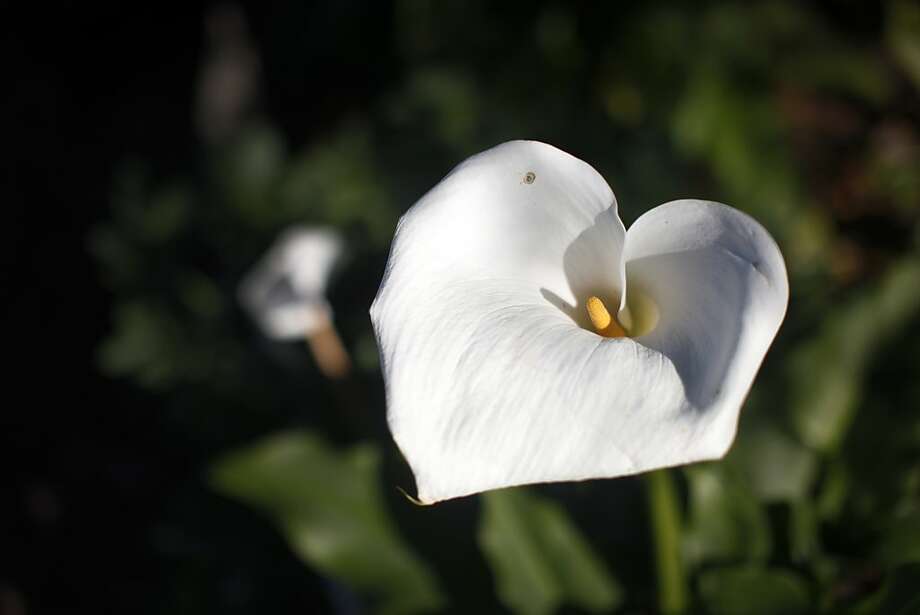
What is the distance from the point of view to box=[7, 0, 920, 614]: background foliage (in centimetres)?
76

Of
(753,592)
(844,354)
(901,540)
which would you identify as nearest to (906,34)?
(844,354)

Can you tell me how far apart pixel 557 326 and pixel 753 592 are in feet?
0.96

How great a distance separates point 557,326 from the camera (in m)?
0.50

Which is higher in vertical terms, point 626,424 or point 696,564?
point 626,424

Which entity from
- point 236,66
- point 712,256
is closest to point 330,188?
point 236,66

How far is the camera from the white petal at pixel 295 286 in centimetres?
91

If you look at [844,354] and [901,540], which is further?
[844,354]

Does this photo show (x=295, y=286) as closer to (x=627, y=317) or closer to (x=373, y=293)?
(x=373, y=293)

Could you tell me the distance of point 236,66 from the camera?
1884 millimetres

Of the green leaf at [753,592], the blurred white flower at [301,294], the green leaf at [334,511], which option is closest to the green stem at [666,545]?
the green leaf at [753,592]

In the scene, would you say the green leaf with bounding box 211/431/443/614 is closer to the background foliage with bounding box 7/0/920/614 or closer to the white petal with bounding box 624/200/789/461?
the background foliage with bounding box 7/0/920/614

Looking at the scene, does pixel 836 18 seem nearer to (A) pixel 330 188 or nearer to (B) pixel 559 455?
(A) pixel 330 188

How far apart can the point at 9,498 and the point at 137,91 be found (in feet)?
3.83

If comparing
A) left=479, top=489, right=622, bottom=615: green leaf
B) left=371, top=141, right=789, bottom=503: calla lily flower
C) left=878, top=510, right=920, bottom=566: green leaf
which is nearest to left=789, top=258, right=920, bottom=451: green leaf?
left=878, top=510, right=920, bottom=566: green leaf
